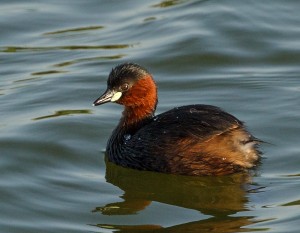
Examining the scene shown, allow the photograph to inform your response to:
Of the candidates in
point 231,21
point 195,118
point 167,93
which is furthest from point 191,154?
point 231,21

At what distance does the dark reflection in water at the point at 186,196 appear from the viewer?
324 inches

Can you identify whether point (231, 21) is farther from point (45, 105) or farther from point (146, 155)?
point (146, 155)

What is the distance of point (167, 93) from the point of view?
1123 cm

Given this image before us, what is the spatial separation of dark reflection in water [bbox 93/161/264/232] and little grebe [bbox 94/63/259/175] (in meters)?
0.07

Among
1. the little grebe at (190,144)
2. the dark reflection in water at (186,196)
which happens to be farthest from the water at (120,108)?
the little grebe at (190,144)

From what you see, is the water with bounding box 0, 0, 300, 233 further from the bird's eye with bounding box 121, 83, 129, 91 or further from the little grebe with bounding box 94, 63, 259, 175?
the bird's eye with bounding box 121, 83, 129, 91

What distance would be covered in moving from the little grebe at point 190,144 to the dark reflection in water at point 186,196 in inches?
2.8

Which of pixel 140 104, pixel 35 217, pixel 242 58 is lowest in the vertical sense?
pixel 35 217

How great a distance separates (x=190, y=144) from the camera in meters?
9.11

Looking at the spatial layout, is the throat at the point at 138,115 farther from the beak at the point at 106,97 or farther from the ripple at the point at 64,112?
the ripple at the point at 64,112

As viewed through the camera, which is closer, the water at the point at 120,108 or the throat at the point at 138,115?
the water at the point at 120,108

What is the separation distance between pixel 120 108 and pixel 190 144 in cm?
194

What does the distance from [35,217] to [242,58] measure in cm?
445

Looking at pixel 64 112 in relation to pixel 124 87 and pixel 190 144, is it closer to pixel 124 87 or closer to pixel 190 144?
pixel 124 87
